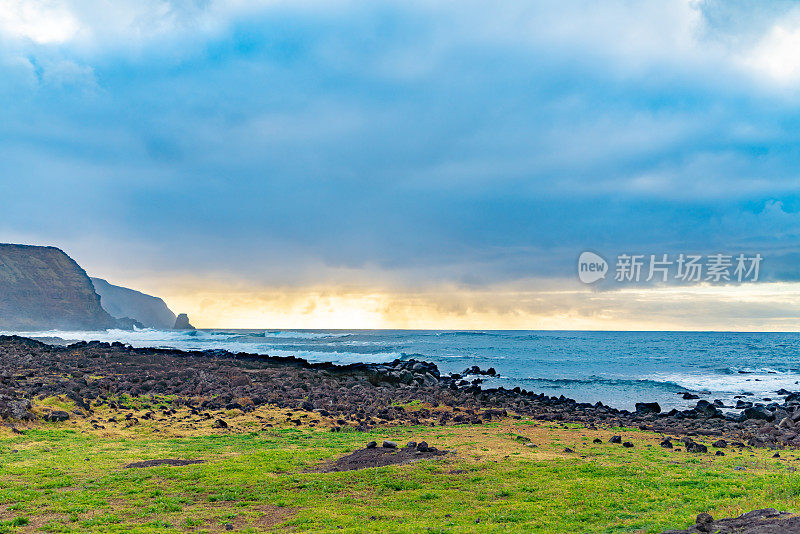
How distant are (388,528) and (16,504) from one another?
32.1 ft

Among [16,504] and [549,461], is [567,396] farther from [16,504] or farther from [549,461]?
[16,504]

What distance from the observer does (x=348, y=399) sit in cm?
3428

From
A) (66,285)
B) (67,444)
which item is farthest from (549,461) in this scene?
(66,285)

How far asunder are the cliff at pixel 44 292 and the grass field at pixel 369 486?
13938 centimetres

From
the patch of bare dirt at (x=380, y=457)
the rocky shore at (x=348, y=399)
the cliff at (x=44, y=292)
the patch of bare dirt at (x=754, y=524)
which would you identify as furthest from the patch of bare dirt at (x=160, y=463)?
the cliff at (x=44, y=292)

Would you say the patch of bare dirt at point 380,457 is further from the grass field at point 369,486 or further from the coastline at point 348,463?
the grass field at point 369,486

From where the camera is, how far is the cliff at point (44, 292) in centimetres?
13450

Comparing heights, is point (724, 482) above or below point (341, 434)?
above

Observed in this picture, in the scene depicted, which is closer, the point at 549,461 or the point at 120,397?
the point at 549,461

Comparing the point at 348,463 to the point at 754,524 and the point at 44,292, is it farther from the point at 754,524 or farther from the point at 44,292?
the point at 44,292

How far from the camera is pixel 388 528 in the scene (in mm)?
11289

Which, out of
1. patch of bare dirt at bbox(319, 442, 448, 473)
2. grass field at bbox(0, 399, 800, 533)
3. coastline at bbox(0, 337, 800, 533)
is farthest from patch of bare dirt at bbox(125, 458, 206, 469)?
patch of bare dirt at bbox(319, 442, 448, 473)

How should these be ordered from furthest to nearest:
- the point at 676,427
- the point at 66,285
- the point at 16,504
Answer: the point at 66,285 < the point at 676,427 < the point at 16,504

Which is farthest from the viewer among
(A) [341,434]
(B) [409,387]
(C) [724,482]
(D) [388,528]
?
(B) [409,387]
